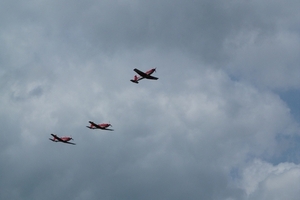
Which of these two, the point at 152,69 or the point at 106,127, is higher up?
the point at 152,69

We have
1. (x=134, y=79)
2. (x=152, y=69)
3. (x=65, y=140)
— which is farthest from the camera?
(x=65, y=140)

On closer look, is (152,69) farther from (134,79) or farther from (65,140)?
(65,140)

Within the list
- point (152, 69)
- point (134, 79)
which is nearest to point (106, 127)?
point (134, 79)

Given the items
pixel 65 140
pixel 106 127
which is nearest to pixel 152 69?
pixel 106 127

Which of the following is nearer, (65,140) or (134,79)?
(134,79)

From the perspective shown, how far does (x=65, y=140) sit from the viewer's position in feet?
645

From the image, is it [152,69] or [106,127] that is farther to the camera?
[106,127]

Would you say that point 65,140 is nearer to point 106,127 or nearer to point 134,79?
point 106,127

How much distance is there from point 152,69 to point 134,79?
66.6 feet

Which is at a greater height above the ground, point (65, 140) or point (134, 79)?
point (134, 79)

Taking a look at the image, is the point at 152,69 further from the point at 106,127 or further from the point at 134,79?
the point at 106,127

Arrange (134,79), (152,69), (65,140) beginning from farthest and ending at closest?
(65,140) → (134,79) → (152,69)

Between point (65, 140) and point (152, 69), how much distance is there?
198 ft

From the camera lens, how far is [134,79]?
7072 inches
